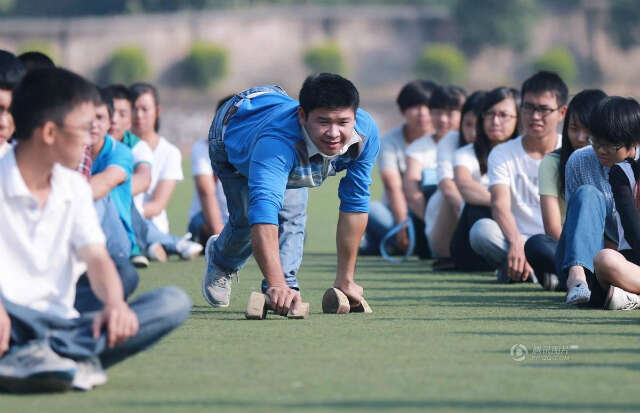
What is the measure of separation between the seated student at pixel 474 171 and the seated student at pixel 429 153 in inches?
49.1

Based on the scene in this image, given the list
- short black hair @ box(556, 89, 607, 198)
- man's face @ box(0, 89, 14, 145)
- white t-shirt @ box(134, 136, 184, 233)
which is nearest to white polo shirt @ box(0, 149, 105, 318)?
man's face @ box(0, 89, 14, 145)

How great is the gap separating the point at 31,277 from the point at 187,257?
6.27 metres

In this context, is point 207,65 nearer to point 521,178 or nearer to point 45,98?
point 521,178

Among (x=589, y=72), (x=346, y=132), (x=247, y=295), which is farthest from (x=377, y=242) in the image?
(x=589, y=72)

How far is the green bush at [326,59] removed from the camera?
54.6 metres

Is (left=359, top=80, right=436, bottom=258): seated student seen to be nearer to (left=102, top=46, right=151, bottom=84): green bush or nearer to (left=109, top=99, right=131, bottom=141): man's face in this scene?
(left=109, top=99, right=131, bottom=141): man's face

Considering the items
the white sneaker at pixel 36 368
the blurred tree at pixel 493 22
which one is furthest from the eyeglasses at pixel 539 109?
the blurred tree at pixel 493 22

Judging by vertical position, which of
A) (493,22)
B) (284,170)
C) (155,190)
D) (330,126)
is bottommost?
(155,190)

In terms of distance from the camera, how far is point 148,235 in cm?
1069

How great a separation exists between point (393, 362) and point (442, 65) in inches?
1940

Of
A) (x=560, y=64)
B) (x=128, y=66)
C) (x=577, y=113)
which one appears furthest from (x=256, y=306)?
(x=560, y=64)

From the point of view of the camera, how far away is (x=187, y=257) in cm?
1065

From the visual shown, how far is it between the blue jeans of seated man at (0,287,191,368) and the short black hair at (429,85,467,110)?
21.6 ft

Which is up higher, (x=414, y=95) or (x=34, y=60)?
(x=34, y=60)
